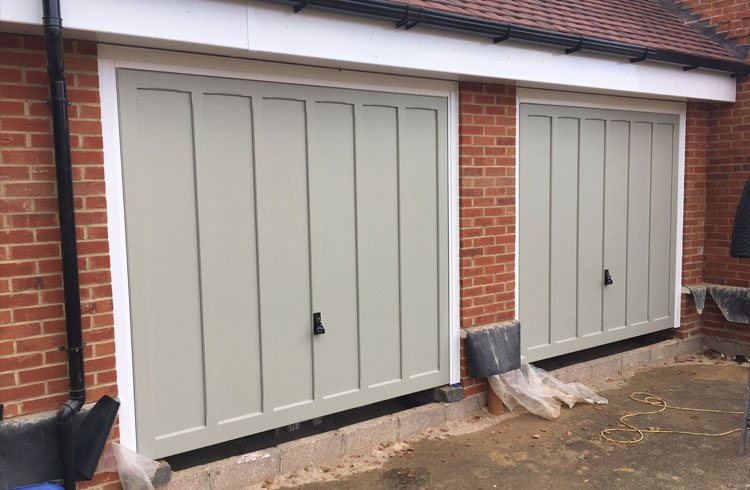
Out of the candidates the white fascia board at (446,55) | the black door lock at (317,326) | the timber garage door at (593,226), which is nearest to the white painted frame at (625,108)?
the timber garage door at (593,226)

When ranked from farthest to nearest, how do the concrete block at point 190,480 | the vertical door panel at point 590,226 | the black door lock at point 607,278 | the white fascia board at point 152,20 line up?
the black door lock at point 607,278
the vertical door panel at point 590,226
the concrete block at point 190,480
the white fascia board at point 152,20

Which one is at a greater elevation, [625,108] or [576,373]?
[625,108]

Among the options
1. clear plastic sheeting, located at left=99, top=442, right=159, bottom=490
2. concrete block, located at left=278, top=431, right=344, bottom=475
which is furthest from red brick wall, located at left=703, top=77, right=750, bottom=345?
clear plastic sheeting, located at left=99, top=442, right=159, bottom=490

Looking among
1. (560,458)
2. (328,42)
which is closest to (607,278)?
(560,458)

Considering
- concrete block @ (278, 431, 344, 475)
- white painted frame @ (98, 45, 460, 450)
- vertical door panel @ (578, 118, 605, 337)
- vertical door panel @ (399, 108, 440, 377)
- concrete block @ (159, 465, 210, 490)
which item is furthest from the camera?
vertical door panel @ (578, 118, 605, 337)

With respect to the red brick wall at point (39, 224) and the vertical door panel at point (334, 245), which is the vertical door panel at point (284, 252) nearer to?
the vertical door panel at point (334, 245)

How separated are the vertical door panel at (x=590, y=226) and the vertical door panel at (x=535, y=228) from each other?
1.58 ft

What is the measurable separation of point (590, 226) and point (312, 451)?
350cm

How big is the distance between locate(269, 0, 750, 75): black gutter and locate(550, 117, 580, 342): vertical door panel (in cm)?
77

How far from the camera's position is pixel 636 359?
670cm

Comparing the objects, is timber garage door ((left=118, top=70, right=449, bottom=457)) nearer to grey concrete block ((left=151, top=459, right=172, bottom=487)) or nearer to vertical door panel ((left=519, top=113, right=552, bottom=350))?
grey concrete block ((left=151, top=459, right=172, bottom=487))

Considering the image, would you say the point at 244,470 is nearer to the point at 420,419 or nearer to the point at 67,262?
the point at 420,419

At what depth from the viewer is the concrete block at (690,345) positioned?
7.18 m

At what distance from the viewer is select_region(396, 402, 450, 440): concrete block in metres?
4.91
